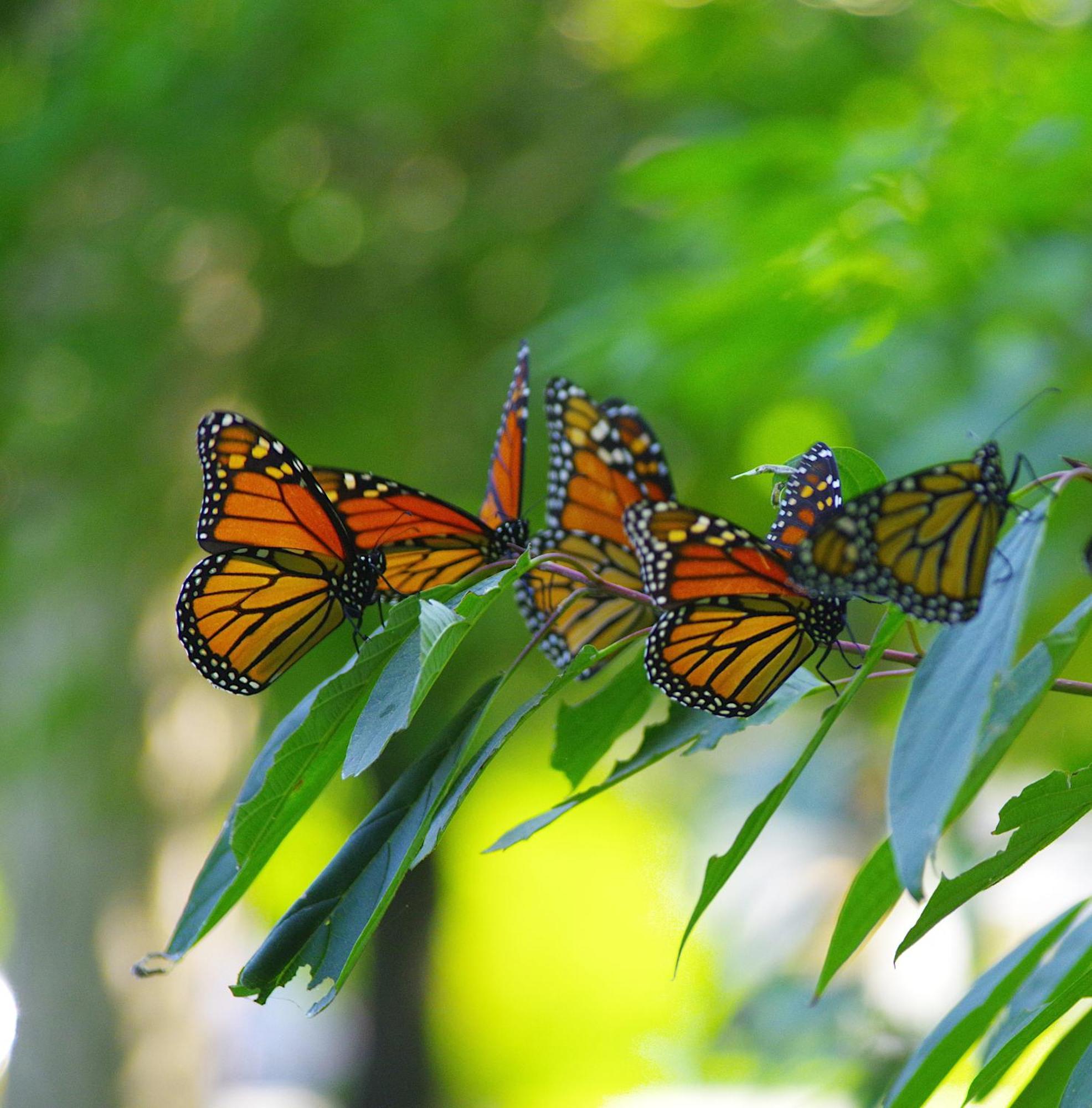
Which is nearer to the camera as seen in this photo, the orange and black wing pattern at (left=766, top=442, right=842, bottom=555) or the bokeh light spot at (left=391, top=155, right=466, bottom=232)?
the orange and black wing pattern at (left=766, top=442, right=842, bottom=555)

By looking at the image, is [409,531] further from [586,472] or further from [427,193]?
[427,193]

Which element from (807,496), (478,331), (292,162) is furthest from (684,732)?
(478,331)


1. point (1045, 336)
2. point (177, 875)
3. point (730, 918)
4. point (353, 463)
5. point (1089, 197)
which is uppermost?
point (353, 463)

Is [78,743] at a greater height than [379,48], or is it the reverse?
[379,48]

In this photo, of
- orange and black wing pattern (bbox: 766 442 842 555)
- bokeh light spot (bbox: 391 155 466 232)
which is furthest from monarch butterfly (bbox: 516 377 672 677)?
bokeh light spot (bbox: 391 155 466 232)

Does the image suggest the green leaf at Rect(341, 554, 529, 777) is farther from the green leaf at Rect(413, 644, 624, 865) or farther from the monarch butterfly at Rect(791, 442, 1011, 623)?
the monarch butterfly at Rect(791, 442, 1011, 623)

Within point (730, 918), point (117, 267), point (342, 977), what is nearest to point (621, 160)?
point (117, 267)

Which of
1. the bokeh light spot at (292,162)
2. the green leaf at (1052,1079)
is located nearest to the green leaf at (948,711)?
the green leaf at (1052,1079)

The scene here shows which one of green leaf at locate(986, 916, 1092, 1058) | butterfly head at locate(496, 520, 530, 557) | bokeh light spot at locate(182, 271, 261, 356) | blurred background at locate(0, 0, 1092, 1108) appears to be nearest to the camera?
green leaf at locate(986, 916, 1092, 1058)

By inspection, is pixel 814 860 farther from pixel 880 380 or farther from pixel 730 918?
pixel 880 380
